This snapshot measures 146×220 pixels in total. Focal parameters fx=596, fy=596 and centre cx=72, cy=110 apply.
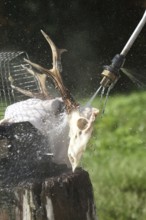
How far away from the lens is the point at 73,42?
8289mm


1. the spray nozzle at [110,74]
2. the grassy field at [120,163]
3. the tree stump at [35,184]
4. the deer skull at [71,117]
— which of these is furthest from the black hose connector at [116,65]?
the grassy field at [120,163]

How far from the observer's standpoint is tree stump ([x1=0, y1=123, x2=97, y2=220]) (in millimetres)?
3113

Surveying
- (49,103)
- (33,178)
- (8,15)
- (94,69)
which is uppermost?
(49,103)

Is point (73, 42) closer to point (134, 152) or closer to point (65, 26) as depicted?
point (65, 26)

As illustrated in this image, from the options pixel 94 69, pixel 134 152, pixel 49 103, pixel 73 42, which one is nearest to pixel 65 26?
pixel 73 42

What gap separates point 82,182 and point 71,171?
0.13 m

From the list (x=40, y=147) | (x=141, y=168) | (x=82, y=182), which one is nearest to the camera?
(x=82, y=182)

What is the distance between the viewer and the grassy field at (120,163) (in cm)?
462

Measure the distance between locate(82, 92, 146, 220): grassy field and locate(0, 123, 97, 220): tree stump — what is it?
1368mm

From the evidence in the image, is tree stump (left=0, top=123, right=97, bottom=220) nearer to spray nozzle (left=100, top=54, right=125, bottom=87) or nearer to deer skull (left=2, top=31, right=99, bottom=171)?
deer skull (left=2, top=31, right=99, bottom=171)

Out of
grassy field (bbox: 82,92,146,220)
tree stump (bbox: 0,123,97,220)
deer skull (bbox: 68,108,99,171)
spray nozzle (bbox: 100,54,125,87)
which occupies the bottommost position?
grassy field (bbox: 82,92,146,220)

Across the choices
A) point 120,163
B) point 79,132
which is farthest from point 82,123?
point 120,163

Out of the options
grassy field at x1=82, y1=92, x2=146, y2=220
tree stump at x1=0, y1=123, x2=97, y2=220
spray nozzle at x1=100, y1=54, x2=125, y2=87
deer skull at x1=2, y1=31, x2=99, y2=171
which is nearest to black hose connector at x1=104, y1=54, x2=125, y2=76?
spray nozzle at x1=100, y1=54, x2=125, y2=87

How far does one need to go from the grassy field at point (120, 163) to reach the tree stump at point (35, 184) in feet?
4.49
